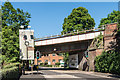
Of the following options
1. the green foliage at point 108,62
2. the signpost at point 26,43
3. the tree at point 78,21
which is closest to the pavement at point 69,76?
the green foliage at point 108,62

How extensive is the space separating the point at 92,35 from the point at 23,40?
17.0 metres

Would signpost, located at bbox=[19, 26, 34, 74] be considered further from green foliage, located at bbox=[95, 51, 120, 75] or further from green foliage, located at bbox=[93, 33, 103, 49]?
green foliage, located at bbox=[93, 33, 103, 49]

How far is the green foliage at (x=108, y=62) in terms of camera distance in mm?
26728

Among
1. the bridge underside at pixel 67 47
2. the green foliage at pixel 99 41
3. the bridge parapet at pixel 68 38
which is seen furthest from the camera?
the bridge underside at pixel 67 47

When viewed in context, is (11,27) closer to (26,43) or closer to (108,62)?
(26,43)

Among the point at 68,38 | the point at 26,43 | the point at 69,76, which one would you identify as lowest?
the point at 69,76

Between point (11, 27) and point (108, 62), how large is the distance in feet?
Answer: 67.9

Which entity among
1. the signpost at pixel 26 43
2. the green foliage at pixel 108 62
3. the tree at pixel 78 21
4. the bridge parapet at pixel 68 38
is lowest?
the green foliage at pixel 108 62

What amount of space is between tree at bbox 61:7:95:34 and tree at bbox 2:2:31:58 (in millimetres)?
19724

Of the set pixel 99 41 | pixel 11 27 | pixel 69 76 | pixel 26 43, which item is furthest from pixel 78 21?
pixel 69 76

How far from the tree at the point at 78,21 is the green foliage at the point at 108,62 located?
26713mm

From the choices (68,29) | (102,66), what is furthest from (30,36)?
(68,29)

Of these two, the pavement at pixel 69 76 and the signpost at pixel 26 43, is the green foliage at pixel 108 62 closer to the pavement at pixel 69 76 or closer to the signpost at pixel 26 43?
the pavement at pixel 69 76

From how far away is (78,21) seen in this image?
60062 mm
